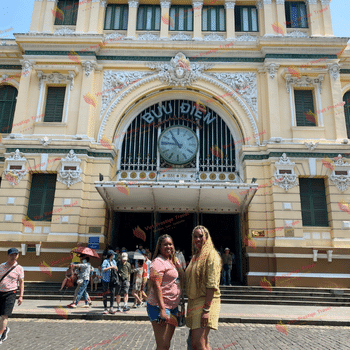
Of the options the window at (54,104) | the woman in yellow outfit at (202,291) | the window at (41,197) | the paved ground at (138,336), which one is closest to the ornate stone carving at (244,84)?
the window at (54,104)

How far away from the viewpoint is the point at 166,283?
14.4ft

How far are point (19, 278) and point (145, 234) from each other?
41.5 ft

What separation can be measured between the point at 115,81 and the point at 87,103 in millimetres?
2084

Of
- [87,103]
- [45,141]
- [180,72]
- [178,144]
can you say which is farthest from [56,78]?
[178,144]

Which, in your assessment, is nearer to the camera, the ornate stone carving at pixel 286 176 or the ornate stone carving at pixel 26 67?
the ornate stone carving at pixel 286 176

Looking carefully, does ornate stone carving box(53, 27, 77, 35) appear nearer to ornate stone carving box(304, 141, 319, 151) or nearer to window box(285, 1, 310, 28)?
window box(285, 1, 310, 28)

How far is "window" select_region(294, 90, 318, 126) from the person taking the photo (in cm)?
1792

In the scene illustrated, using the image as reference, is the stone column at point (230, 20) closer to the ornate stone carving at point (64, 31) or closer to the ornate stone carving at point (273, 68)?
the ornate stone carving at point (273, 68)

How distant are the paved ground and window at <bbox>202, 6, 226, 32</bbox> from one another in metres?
16.5

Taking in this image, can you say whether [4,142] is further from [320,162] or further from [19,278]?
[320,162]

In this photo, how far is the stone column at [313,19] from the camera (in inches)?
747

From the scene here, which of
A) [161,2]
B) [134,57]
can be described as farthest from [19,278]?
[161,2]

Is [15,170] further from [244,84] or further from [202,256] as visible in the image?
[202,256]

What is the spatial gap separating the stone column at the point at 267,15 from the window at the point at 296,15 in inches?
45.3
